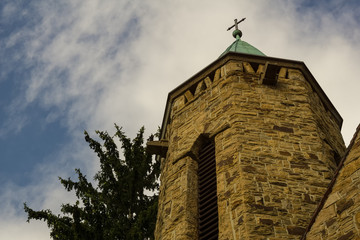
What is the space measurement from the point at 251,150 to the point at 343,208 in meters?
3.61

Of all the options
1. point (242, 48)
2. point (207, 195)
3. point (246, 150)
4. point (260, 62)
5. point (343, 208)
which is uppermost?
point (242, 48)

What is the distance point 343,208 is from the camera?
17.6ft

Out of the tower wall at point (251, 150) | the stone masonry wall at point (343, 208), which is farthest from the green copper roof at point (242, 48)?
the stone masonry wall at point (343, 208)

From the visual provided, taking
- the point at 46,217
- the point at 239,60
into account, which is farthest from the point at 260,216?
the point at 46,217

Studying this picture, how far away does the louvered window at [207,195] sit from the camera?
8.21m

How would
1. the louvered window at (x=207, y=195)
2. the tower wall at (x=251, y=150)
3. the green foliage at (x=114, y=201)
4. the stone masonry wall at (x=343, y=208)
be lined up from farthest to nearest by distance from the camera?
the green foliage at (x=114, y=201)
the louvered window at (x=207, y=195)
the tower wall at (x=251, y=150)
the stone masonry wall at (x=343, y=208)

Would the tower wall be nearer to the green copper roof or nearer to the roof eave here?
the roof eave

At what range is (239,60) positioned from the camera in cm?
1176

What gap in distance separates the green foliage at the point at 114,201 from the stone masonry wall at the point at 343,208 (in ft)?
19.4

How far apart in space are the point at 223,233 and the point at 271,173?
4.72 ft

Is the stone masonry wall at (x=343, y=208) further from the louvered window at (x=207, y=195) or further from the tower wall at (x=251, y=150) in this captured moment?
the louvered window at (x=207, y=195)

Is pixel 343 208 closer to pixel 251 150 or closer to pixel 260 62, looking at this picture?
pixel 251 150

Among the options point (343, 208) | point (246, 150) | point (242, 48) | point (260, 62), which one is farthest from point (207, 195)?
point (242, 48)

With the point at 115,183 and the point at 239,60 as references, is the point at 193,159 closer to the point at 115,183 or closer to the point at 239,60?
the point at 239,60
